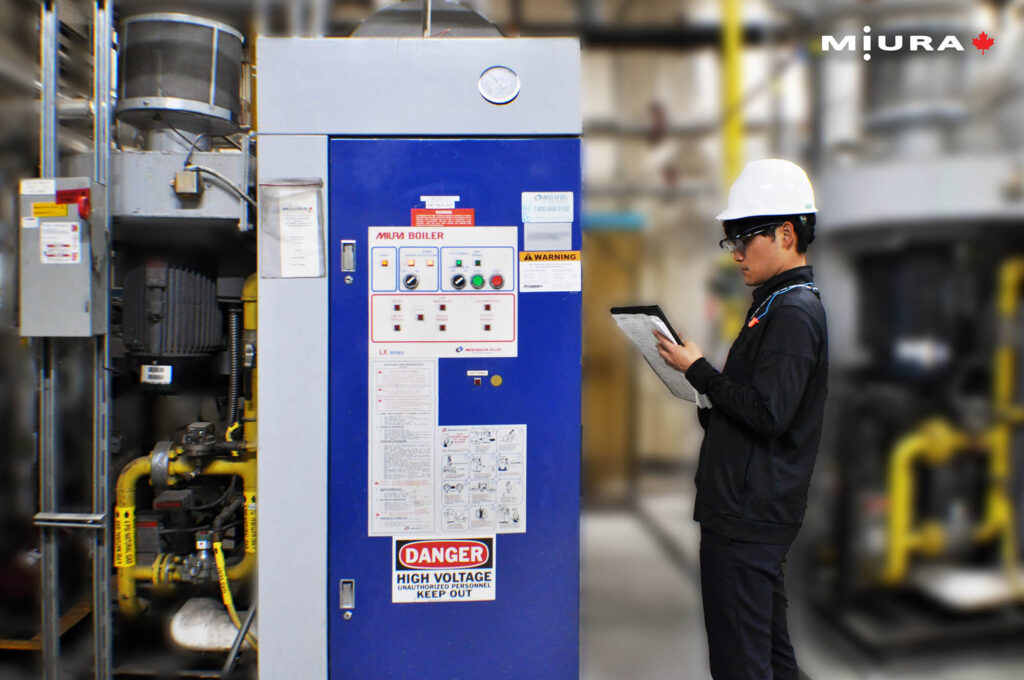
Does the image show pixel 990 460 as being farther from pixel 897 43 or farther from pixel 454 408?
pixel 454 408

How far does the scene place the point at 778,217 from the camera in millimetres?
1478

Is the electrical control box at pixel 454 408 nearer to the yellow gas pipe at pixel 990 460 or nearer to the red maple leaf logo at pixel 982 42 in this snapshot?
the yellow gas pipe at pixel 990 460

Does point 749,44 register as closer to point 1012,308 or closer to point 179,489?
point 1012,308

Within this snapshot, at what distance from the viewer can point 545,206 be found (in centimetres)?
162

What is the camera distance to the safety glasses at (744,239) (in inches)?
58.6

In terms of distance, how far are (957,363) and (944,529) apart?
0.75m

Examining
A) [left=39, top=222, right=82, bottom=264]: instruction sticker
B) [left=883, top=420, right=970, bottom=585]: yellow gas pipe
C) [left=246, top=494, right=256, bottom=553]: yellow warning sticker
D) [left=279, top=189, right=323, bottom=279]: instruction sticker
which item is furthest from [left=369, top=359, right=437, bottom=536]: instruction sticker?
[left=883, top=420, right=970, bottom=585]: yellow gas pipe

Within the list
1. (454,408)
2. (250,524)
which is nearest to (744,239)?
(454,408)

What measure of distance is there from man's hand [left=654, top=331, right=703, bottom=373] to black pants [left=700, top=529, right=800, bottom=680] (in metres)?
0.43

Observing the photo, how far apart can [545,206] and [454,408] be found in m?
0.60

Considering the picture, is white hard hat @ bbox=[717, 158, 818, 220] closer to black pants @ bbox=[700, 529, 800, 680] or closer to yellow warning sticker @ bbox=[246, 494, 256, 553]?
black pants @ bbox=[700, 529, 800, 680]

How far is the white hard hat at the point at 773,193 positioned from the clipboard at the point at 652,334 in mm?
293

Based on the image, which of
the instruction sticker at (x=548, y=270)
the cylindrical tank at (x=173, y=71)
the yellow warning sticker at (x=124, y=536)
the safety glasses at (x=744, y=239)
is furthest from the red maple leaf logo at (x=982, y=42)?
the yellow warning sticker at (x=124, y=536)

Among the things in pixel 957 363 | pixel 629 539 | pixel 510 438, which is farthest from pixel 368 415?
pixel 629 539
